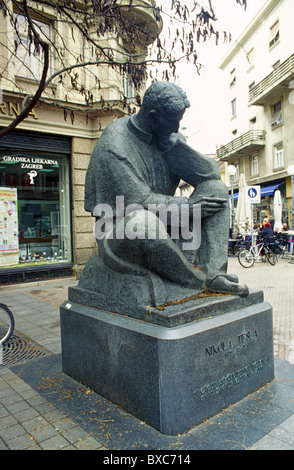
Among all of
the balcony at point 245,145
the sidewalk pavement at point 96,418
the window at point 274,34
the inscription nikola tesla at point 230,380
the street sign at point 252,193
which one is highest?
the window at point 274,34

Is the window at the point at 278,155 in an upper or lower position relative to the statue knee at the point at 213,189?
upper

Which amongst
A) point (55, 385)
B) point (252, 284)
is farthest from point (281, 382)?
point (252, 284)

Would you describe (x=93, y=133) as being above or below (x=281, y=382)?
Result: above

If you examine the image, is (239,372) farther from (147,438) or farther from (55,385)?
(55,385)

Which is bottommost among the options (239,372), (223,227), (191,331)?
(239,372)

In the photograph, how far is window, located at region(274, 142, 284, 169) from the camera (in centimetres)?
2483

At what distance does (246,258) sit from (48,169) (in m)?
7.62

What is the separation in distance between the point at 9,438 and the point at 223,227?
217 cm

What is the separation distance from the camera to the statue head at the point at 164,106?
8.88ft

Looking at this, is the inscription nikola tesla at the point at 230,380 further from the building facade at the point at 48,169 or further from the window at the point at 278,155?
the window at the point at 278,155

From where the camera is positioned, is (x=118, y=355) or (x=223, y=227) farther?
(x=223, y=227)

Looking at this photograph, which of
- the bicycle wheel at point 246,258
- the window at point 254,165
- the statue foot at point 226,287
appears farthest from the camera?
the window at point 254,165

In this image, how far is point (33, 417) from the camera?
8.46ft

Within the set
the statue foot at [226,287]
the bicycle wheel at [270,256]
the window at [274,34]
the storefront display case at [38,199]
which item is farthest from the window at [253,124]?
the statue foot at [226,287]
